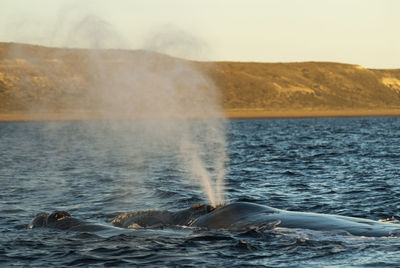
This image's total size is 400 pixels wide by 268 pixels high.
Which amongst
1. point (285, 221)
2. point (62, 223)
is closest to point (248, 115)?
point (62, 223)

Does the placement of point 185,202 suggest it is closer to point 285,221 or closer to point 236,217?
point 236,217

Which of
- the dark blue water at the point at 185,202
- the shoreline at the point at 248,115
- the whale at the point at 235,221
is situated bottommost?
the dark blue water at the point at 185,202

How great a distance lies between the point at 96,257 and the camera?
12828 millimetres

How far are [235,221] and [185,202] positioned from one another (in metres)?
6.65

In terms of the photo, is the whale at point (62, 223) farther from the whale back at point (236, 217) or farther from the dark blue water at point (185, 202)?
the whale back at point (236, 217)

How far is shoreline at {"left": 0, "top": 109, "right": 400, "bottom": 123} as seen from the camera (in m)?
154

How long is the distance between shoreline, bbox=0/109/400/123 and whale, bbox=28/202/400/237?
5384 inches

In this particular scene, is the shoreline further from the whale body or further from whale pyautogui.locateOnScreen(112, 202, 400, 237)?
the whale body

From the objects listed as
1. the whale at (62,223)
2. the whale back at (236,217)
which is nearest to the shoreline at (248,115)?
the whale at (62,223)

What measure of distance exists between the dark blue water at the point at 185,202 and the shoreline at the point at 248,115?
114m

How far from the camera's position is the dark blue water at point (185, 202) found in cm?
1264

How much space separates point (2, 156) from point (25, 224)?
29731 millimetres

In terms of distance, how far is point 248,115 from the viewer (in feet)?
603

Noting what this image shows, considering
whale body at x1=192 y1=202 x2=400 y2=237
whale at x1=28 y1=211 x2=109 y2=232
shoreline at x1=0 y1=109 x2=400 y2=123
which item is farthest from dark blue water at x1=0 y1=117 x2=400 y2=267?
shoreline at x1=0 y1=109 x2=400 y2=123
